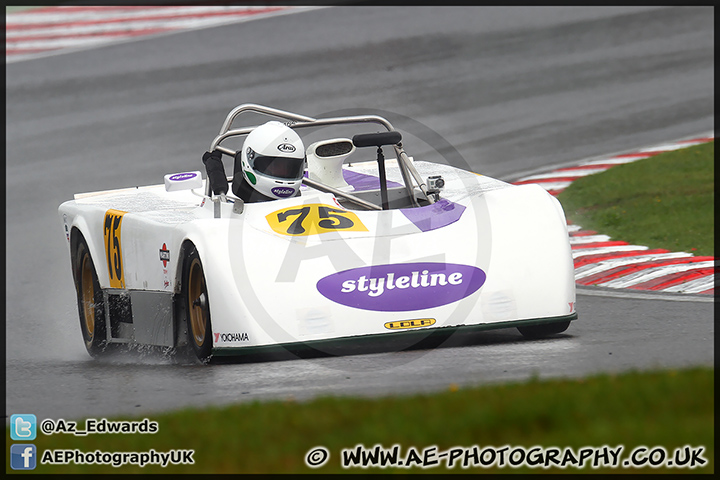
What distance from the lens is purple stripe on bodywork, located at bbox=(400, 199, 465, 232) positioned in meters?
7.02

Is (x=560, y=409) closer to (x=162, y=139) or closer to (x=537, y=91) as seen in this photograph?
(x=162, y=139)

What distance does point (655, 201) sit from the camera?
11500 millimetres

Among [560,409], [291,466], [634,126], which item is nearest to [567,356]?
[560,409]

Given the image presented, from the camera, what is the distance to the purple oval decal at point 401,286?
21.5 feet

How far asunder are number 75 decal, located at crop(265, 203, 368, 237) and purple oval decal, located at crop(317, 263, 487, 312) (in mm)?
379

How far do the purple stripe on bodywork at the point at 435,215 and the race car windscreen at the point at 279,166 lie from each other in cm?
80

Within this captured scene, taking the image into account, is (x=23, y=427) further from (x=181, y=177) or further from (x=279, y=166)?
(x=181, y=177)

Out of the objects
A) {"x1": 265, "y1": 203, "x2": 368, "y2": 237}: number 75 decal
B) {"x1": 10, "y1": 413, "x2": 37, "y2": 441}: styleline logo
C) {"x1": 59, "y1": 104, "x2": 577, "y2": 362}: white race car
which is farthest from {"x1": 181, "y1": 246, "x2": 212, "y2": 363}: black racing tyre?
{"x1": 10, "y1": 413, "x2": 37, "y2": 441}: styleline logo

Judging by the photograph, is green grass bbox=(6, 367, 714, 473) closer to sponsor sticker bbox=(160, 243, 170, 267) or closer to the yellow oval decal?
the yellow oval decal

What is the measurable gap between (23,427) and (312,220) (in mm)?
2302

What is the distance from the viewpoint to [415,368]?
20.6ft

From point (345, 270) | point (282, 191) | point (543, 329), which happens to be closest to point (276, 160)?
point (282, 191)

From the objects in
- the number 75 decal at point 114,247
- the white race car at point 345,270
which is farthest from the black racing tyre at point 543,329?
the number 75 decal at point 114,247

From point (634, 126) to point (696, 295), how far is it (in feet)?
22.5
